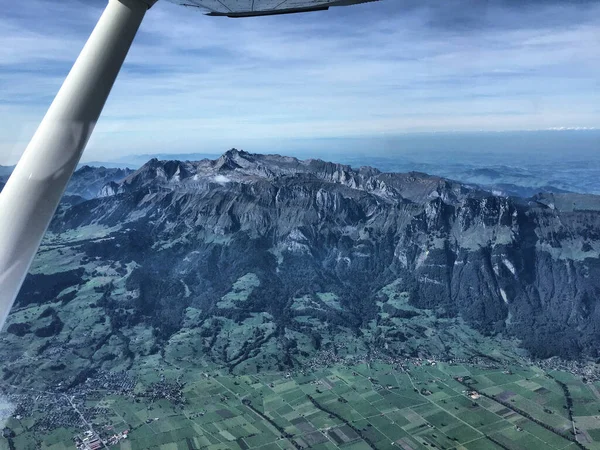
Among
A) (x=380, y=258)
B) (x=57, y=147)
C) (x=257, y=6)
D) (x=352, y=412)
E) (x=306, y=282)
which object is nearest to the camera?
(x=57, y=147)

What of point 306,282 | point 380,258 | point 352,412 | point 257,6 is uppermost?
point 257,6

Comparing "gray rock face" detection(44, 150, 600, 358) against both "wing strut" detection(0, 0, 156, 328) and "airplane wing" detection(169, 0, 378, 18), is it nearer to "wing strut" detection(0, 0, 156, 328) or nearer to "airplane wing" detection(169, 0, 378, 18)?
"airplane wing" detection(169, 0, 378, 18)

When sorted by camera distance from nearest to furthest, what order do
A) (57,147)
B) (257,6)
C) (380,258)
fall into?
(57,147) → (257,6) → (380,258)

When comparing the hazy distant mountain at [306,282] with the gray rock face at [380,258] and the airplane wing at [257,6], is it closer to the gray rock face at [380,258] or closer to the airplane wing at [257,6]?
the gray rock face at [380,258]

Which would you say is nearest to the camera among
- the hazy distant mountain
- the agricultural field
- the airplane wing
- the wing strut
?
the wing strut

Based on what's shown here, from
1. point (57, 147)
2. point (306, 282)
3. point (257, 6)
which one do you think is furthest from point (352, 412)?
point (306, 282)

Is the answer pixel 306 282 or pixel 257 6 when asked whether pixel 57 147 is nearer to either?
pixel 257 6

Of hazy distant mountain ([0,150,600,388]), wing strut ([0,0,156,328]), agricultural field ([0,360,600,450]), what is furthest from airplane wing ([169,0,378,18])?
hazy distant mountain ([0,150,600,388])
